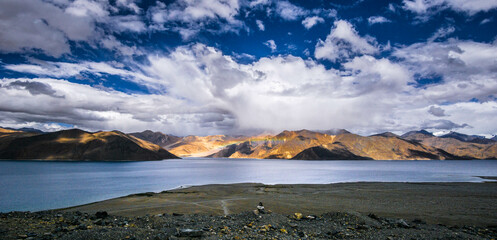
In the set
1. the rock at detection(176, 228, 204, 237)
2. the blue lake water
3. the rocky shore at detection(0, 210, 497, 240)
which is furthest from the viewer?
the blue lake water

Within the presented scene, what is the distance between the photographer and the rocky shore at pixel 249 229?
1489 cm

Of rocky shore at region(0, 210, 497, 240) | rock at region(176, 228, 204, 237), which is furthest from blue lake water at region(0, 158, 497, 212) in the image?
rock at region(176, 228, 204, 237)

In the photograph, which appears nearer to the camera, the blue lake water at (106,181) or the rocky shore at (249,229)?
Result: the rocky shore at (249,229)

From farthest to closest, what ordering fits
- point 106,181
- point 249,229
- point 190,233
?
point 106,181 < point 249,229 < point 190,233

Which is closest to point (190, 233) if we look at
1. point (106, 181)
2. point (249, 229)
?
point (249, 229)

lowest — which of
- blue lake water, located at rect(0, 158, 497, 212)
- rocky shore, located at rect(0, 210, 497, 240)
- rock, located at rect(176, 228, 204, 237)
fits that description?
blue lake water, located at rect(0, 158, 497, 212)

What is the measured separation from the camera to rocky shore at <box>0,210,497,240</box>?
48.9 ft

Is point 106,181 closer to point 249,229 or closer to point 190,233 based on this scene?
point 190,233

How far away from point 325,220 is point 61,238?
1897 cm

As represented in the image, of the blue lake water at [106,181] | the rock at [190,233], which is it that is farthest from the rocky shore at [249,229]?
the blue lake water at [106,181]

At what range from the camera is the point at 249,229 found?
671 inches

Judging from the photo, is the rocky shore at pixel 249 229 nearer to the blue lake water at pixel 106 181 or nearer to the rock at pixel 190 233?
the rock at pixel 190 233

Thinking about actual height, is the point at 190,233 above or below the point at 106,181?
above

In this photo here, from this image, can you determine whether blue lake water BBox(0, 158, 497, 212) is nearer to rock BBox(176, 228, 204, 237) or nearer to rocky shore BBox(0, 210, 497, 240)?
rocky shore BBox(0, 210, 497, 240)
